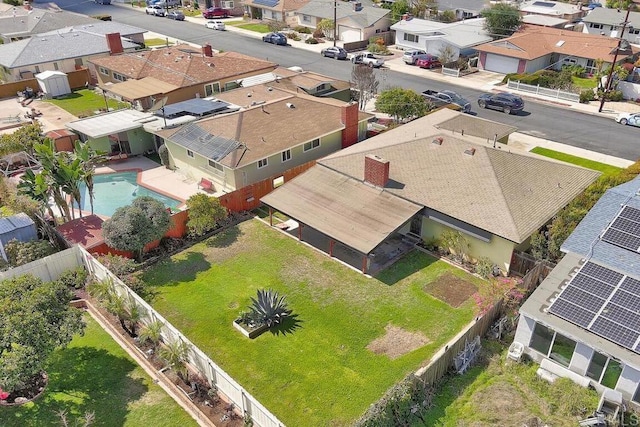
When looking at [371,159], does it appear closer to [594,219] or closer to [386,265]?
[386,265]

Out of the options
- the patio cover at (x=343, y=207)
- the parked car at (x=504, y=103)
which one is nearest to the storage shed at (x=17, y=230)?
the patio cover at (x=343, y=207)

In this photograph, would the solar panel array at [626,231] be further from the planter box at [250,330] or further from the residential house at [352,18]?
the residential house at [352,18]

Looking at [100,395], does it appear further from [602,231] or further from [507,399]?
[602,231]

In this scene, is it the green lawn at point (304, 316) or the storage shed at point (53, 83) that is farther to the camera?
the storage shed at point (53, 83)

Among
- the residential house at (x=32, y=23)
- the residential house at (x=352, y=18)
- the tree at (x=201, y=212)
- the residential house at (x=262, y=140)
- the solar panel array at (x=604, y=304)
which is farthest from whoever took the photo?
the residential house at (x=352, y=18)

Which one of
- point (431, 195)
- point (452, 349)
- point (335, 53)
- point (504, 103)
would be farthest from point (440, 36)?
point (452, 349)

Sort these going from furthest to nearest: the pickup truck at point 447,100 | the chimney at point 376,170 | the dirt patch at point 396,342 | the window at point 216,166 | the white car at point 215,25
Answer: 1. the white car at point 215,25
2. the pickup truck at point 447,100
3. the window at point 216,166
4. the chimney at point 376,170
5. the dirt patch at point 396,342
